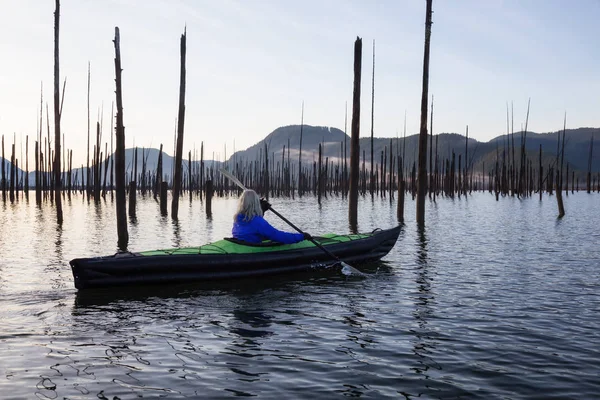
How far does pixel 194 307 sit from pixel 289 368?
270cm

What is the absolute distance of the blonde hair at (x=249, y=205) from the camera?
29.2 ft

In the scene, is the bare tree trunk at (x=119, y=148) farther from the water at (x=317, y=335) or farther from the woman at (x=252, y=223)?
the woman at (x=252, y=223)

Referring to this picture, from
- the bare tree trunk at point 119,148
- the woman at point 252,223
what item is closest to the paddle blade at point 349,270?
the woman at point 252,223

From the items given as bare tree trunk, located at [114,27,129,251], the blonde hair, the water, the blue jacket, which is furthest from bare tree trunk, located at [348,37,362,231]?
the blonde hair

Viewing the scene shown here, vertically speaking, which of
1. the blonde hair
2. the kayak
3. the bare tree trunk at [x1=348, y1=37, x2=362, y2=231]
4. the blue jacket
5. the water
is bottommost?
the water

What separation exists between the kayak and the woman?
14cm

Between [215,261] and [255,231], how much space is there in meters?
0.82

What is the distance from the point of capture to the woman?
8.93 m

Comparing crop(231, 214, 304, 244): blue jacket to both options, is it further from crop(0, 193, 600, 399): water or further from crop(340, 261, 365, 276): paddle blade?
crop(340, 261, 365, 276): paddle blade

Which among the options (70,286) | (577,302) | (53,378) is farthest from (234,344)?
(577,302)

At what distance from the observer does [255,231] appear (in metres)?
9.15

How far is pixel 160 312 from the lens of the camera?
277 inches

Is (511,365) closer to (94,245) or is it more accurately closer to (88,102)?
(94,245)

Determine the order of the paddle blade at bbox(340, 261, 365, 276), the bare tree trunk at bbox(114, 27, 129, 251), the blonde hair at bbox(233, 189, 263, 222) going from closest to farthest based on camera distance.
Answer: the blonde hair at bbox(233, 189, 263, 222)
the paddle blade at bbox(340, 261, 365, 276)
the bare tree trunk at bbox(114, 27, 129, 251)
